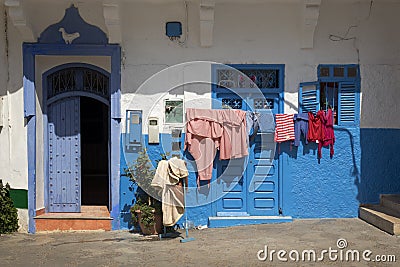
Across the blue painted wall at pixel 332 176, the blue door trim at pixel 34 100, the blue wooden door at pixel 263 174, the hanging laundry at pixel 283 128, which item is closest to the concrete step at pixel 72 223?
the blue door trim at pixel 34 100

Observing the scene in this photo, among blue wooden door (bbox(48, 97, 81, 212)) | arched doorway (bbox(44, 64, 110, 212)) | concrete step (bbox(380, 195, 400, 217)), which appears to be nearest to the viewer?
concrete step (bbox(380, 195, 400, 217))

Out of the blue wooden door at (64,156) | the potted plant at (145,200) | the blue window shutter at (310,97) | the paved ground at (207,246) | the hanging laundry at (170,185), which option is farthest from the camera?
the blue wooden door at (64,156)

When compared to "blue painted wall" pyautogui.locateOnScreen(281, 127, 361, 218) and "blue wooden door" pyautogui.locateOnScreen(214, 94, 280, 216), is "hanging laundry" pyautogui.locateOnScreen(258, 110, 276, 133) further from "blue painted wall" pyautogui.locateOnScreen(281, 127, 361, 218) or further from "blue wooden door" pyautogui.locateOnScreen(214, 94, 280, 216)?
"blue painted wall" pyautogui.locateOnScreen(281, 127, 361, 218)

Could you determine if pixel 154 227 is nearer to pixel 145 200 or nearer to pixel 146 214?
pixel 146 214

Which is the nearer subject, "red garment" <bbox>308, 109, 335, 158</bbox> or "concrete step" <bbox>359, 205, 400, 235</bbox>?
"concrete step" <bbox>359, 205, 400, 235</bbox>

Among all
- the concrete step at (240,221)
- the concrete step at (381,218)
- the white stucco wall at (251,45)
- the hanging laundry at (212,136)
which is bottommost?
the concrete step at (240,221)

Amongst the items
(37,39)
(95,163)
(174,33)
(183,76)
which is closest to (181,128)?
(183,76)

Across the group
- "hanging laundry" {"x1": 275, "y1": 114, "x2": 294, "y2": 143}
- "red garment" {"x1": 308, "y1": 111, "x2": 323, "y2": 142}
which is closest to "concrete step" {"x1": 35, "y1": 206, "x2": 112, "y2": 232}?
"hanging laundry" {"x1": 275, "y1": 114, "x2": 294, "y2": 143}

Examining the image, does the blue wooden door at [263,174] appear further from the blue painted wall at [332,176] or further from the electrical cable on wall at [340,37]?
the electrical cable on wall at [340,37]

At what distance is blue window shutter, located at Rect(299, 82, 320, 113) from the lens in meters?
8.52

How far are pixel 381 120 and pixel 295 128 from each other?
1.47 metres

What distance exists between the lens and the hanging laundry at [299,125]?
27.7ft

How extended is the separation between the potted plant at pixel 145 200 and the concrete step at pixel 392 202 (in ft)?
12.1

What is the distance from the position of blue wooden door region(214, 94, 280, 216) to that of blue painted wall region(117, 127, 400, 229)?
0.19m
